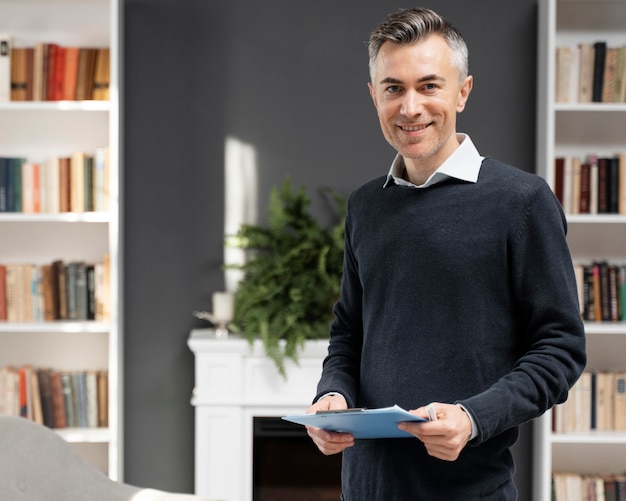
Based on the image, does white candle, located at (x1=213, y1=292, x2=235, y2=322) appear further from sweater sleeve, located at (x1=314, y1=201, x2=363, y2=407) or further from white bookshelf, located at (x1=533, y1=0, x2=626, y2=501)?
sweater sleeve, located at (x1=314, y1=201, x2=363, y2=407)

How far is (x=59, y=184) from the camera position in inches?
140

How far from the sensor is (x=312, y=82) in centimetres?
379

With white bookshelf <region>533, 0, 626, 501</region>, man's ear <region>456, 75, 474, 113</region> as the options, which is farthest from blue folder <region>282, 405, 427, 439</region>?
white bookshelf <region>533, 0, 626, 501</region>

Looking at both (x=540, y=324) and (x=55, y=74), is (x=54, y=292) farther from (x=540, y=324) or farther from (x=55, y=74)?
(x=540, y=324)

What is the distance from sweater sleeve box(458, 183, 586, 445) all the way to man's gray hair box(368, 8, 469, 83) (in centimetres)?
29

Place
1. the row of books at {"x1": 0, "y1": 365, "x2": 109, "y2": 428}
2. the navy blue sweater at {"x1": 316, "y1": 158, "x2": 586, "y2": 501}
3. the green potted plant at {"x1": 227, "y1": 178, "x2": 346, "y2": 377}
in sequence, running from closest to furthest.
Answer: the navy blue sweater at {"x1": 316, "y1": 158, "x2": 586, "y2": 501} < the green potted plant at {"x1": 227, "y1": 178, "x2": 346, "y2": 377} < the row of books at {"x1": 0, "y1": 365, "x2": 109, "y2": 428}

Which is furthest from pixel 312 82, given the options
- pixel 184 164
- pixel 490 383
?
pixel 490 383

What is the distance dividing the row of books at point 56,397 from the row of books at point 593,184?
7.19 ft

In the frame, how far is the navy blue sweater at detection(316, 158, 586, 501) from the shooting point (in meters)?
1.33

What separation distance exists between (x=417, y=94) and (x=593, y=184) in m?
2.35

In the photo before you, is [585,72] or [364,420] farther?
[585,72]

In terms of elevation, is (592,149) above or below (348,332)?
above

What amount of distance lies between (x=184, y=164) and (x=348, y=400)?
2.46 meters

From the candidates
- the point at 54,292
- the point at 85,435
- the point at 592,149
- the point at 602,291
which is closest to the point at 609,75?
the point at 592,149
